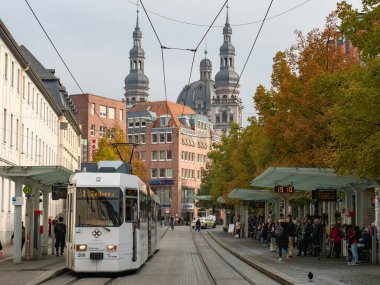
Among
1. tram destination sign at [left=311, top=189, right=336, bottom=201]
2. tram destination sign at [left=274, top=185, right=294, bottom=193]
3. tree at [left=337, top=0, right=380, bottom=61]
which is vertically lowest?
tram destination sign at [left=311, top=189, right=336, bottom=201]

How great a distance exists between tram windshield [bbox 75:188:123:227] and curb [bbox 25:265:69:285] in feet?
5.04

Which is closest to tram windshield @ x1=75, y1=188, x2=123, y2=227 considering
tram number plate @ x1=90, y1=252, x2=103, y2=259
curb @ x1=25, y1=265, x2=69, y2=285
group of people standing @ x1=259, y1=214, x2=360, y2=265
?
tram number plate @ x1=90, y1=252, x2=103, y2=259

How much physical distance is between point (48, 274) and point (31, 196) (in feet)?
24.3

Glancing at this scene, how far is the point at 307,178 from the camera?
29.7 meters

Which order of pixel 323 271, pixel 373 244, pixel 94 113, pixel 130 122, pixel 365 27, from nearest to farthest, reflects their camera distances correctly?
pixel 365 27, pixel 323 271, pixel 373 244, pixel 94 113, pixel 130 122

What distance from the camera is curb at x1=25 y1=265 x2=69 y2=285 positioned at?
19844mm

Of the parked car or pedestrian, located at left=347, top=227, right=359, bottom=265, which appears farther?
the parked car

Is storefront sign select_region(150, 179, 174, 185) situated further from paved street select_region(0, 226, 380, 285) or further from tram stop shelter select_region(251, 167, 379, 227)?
paved street select_region(0, 226, 380, 285)

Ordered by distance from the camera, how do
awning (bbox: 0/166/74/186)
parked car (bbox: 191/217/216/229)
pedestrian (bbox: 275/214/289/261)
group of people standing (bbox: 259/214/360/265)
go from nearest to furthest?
1. awning (bbox: 0/166/74/186)
2. group of people standing (bbox: 259/214/360/265)
3. pedestrian (bbox: 275/214/289/261)
4. parked car (bbox: 191/217/216/229)

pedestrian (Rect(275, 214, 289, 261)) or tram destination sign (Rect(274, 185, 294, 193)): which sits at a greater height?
tram destination sign (Rect(274, 185, 294, 193))

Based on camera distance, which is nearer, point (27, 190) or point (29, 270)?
point (29, 270)

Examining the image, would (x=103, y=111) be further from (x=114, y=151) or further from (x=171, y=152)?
(x=114, y=151)

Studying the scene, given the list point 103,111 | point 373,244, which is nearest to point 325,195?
point 373,244

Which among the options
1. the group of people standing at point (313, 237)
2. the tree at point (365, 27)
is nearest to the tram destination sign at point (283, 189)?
the group of people standing at point (313, 237)
